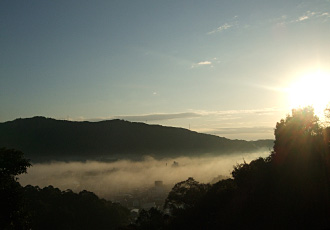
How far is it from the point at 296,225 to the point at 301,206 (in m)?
1.49

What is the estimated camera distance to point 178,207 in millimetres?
39312

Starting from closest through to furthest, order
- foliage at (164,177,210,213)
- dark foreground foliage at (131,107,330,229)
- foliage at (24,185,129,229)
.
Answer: dark foreground foliage at (131,107,330,229) → foliage at (164,177,210,213) → foliage at (24,185,129,229)

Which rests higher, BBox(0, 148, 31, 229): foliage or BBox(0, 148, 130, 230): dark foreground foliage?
BBox(0, 148, 31, 229): foliage

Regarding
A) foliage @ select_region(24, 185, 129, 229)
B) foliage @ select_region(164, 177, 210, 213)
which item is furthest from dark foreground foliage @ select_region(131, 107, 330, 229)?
foliage @ select_region(24, 185, 129, 229)

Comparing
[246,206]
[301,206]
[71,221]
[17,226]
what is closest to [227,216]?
[246,206]

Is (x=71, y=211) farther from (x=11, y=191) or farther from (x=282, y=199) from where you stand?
(x=282, y=199)

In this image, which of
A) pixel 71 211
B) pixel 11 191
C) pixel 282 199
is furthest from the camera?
pixel 71 211

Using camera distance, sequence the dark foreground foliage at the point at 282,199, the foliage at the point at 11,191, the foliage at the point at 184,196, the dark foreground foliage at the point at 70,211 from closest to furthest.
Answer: the dark foreground foliage at the point at 282,199, the foliage at the point at 11,191, the foliage at the point at 184,196, the dark foreground foliage at the point at 70,211

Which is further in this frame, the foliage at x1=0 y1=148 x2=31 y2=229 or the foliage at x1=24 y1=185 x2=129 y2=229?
the foliage at x1=24 y1=185 x2=129 y2=229

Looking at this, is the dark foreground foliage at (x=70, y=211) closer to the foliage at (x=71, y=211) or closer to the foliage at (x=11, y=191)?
the foliage at (x=71, y=211)

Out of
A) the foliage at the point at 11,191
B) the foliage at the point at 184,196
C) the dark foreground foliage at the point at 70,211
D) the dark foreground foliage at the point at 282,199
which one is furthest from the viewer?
the dark foreground foliage at the point at 70,211

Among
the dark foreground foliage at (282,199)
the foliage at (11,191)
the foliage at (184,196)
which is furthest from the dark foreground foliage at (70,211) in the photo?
the dark foreground foliage at (282,199)

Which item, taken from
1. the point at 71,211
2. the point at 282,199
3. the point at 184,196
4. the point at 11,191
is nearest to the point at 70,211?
the point at 71,211

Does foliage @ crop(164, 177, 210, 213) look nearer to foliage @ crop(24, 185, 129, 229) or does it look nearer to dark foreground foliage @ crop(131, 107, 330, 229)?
dark foreground foliage @ crop(131, 107, 330, 229)
